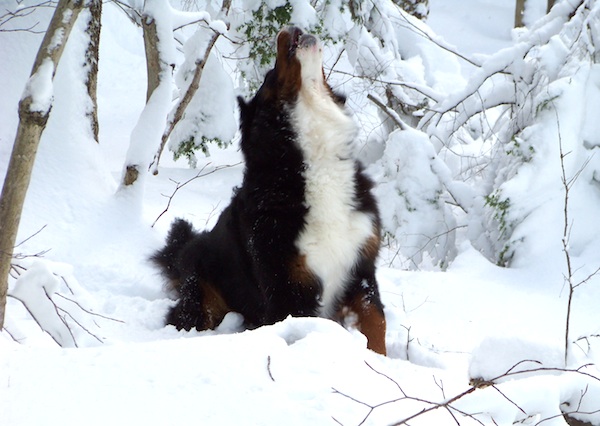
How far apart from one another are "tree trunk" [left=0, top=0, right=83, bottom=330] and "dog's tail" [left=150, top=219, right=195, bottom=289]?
169cm

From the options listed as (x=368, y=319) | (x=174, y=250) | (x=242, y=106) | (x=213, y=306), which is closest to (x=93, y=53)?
(x=174, y=250)

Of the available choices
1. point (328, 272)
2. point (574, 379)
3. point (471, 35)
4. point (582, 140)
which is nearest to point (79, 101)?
point (328, 272)

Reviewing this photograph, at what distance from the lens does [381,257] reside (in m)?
6.49

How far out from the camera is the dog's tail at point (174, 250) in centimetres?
495

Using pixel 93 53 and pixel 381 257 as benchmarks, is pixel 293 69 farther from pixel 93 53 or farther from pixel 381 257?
pixel 381 257

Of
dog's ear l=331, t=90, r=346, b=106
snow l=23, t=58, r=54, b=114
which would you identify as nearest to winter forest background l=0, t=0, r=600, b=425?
snow l=23, t=58, r=54, b=114

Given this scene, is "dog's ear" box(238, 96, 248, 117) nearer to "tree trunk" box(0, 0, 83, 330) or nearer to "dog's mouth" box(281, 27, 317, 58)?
"dog's mouth" box(281, 27, 317, 58)

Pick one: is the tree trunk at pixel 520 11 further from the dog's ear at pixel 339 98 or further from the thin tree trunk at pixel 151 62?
the dog's ear at pixel 339 98

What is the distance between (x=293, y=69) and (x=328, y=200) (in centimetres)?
67

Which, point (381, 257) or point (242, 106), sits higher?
point (242, 106)

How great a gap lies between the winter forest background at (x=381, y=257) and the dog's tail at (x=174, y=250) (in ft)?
0.58

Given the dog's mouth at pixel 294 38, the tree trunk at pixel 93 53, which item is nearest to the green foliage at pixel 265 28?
the tree trunk at pixel 93 53

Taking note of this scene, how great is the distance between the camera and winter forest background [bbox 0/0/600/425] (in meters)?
2.24

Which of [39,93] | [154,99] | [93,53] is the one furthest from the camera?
[93,53]
